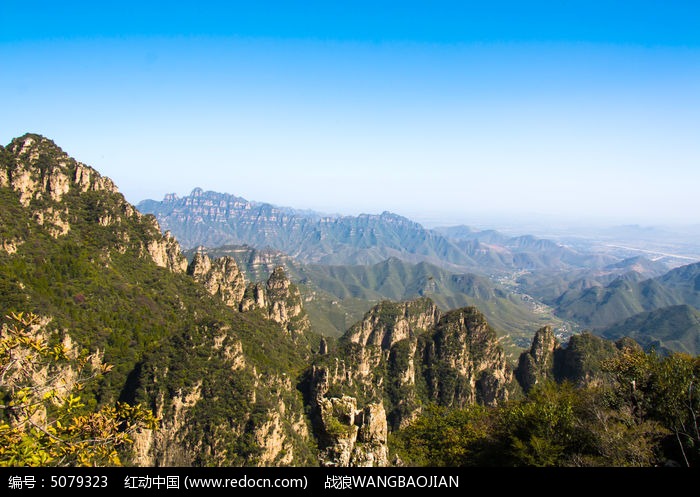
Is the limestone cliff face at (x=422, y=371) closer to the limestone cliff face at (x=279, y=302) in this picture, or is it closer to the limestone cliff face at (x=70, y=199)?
the limestone cliff face at (x=279, y=302)

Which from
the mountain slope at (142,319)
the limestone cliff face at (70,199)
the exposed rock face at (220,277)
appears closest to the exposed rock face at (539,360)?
the mountain slope at (142,319)

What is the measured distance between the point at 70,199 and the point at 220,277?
155 ft

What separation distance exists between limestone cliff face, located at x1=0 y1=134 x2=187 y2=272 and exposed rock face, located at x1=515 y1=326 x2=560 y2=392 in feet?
354

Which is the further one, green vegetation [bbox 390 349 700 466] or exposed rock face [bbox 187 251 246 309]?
exposed rock face [bbox 187 251 246 309]

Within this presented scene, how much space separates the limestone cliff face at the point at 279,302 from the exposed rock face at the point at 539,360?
82533 millimetres

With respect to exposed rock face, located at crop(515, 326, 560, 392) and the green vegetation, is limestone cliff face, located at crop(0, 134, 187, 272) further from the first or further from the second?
exposed rock face, located at crop(515, 326, 560, 392)

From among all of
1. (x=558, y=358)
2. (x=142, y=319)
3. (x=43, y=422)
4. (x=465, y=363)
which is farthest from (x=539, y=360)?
(x=43, y=422)

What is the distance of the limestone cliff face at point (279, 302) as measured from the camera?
465 feet

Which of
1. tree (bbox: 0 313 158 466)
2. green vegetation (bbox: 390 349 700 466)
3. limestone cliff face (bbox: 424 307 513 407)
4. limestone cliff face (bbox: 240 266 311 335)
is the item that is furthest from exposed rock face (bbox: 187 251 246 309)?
tree (bbox: 0 313 158 466)

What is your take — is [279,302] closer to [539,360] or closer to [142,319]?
[142,319]

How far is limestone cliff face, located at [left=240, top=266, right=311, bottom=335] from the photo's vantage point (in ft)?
465

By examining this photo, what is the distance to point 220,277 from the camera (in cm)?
12938
